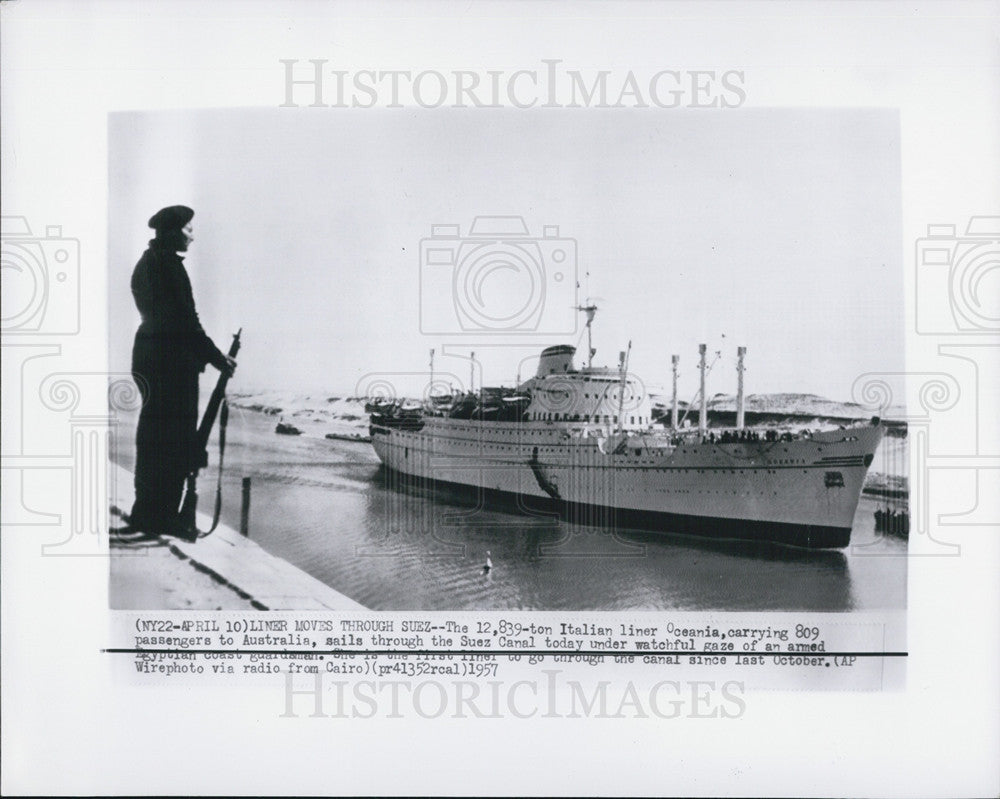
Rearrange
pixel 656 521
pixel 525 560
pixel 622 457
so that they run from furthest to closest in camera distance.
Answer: pixel 622 457 < pixel 656 521 < pixel 525 560

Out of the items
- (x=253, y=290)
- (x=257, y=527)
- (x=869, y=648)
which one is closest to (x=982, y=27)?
(x=869, y=648)

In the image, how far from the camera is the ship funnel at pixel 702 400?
227 cm

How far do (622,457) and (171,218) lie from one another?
1943 mm

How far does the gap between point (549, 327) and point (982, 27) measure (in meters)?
1.87

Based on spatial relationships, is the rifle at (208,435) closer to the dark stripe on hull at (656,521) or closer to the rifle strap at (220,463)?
the rifle strap at (220,463)

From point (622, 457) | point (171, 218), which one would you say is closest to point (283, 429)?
point (171, 218)

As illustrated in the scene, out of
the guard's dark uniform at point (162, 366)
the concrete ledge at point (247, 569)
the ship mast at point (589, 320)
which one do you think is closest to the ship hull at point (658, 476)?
the ship mast at point (589, 320)

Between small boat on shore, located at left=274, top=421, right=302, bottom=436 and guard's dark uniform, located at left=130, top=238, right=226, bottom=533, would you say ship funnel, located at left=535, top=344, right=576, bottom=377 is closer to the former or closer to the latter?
small boat on shore, located at left=274, top=421, right=302, bottom=436

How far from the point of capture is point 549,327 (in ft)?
7.49

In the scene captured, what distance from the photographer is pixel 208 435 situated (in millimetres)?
2352

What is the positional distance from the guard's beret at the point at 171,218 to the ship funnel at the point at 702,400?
1.95 meters

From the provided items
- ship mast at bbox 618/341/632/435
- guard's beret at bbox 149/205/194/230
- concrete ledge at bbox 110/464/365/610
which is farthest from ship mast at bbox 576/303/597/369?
guard's beret at bbox 149/205/194/230

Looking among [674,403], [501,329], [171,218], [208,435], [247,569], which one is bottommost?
[247,569]

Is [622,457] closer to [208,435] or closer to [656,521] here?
[656,521]
